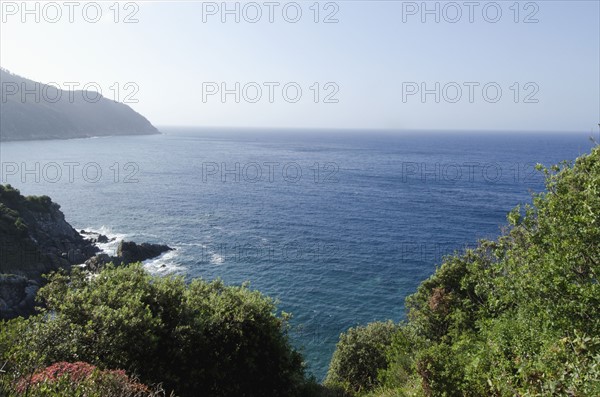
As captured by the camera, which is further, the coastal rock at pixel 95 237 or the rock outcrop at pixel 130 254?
the coastal rock at pixel 95 237

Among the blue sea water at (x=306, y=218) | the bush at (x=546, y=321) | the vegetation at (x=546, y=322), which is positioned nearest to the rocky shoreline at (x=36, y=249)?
the blue sea water at (x=306, y=218)

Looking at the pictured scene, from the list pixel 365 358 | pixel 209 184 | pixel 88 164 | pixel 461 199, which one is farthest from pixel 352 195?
pixel 88 164

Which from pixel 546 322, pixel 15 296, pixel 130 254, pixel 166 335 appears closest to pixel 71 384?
pixel 166 335

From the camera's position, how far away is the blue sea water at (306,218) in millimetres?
47969

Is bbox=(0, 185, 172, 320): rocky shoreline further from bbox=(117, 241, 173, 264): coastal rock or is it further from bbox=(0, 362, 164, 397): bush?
bbox=(0, 362, 164, 397): bush

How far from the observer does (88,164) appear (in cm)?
14462

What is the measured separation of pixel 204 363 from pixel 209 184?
325 feet

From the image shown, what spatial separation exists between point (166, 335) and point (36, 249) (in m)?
45.9

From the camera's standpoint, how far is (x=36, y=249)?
172 ft

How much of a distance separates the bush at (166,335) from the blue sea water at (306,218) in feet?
55.3

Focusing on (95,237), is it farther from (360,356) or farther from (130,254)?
(360,356)

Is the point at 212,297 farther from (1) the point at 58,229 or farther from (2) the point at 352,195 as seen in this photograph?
(2) the point at 352,195

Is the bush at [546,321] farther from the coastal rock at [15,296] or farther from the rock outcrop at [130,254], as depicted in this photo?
the rock outcrop at [130,254]

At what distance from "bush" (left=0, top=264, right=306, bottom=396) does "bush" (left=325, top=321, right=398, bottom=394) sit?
7.92m
